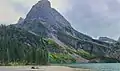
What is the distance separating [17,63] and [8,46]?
41.9 feet

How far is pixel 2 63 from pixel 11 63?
26.0 feet

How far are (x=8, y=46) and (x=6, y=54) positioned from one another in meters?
11.8

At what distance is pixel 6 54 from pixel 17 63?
13.1 metres

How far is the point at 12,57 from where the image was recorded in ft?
655

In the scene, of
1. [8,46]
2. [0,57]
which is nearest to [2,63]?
[0,57]

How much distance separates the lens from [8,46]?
655ft

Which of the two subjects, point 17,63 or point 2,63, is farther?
point 17,63

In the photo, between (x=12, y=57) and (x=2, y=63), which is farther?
(x=12, y=57)

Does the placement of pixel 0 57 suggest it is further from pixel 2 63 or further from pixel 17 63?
pixel 17 63

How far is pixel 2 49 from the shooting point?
195 metres

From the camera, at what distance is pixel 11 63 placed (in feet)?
629

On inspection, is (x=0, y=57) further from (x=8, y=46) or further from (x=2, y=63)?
(x=8, y=46)

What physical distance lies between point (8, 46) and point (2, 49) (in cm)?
601

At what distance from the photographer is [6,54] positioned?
619 ft
